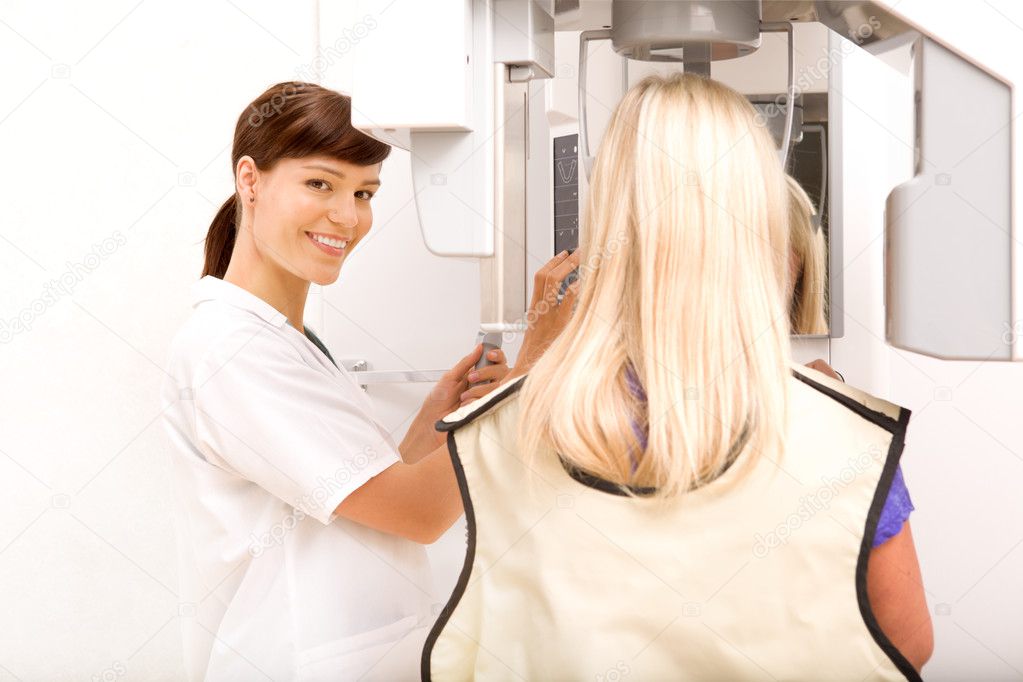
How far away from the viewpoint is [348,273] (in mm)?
1732

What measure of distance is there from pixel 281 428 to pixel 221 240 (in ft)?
1.50

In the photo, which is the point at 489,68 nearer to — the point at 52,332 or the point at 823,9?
the point at 823,9

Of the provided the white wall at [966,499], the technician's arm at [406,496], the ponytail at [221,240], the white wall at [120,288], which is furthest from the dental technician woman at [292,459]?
the white wall at [966,499]

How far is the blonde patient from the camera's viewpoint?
0.77m

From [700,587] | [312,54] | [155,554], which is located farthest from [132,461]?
[700,587]

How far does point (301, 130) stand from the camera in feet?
3.96

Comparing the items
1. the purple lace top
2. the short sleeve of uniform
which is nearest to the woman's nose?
the short sleeve of uniform

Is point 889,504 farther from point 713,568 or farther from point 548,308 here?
point 548,308

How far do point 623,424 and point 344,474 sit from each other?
40 cm

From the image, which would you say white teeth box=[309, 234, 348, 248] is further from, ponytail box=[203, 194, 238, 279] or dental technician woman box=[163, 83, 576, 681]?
ponytail box=[203, 194, 238, 279]

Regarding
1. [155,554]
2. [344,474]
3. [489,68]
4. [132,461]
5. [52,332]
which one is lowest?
[155,554]

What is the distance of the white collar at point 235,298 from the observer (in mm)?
1180

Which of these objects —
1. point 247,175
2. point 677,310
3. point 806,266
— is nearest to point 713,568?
point 677,310

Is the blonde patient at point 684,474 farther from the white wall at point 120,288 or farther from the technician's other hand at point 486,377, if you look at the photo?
the white wall at point 120,288
